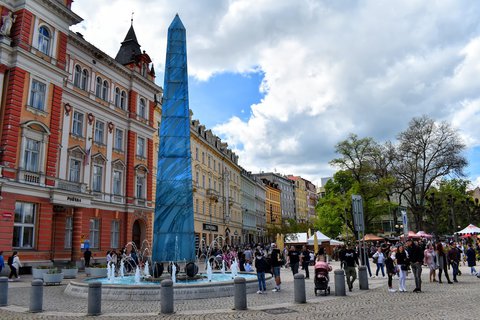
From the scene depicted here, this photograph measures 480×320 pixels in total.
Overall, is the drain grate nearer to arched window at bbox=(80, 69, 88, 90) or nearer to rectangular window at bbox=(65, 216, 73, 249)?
rectangular window at bbox=(65, 216, 73, 249)

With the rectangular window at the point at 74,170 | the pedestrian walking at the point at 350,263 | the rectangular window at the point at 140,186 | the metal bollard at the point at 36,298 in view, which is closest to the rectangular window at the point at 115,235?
the rectangular window at the point at 140,186

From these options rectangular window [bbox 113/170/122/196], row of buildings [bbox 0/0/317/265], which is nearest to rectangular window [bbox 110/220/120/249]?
row of buildings [bbox 0/0/317/265]

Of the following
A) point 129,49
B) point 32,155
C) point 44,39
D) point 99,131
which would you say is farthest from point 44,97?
point 129,49

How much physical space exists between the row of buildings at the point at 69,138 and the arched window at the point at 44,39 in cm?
6

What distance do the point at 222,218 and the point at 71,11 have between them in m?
37.3

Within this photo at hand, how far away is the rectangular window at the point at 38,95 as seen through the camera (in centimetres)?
2517

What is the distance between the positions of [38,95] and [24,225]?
8180 millimetres

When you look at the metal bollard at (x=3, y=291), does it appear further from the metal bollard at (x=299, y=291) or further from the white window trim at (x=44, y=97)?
the white window trim at (x=44, y=97)

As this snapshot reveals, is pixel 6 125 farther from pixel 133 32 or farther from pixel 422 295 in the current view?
pixel 422 295

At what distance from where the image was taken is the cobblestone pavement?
9727mm

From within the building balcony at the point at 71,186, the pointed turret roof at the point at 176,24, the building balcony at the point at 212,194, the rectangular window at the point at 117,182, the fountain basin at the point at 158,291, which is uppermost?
the pointed turret roof at the point at 176,24

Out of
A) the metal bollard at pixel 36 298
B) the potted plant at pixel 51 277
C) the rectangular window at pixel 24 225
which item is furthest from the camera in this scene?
the rectangular window at pixel 24 225

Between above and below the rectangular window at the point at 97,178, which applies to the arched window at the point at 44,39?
above

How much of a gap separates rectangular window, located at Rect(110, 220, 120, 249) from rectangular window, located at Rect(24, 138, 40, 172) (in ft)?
32.5
